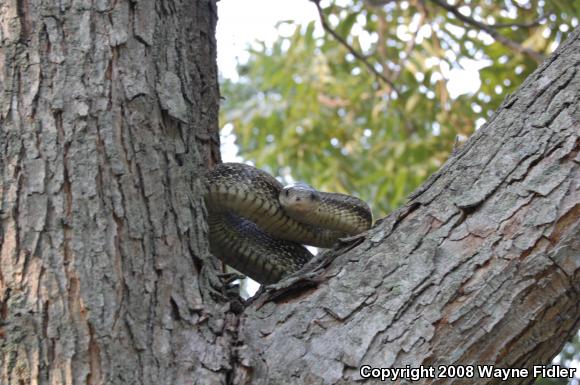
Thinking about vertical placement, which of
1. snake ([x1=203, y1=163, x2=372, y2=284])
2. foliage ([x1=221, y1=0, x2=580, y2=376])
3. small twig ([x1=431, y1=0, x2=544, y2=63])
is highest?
foliage ([x1=221, y1=0, x2=580, y2=376])

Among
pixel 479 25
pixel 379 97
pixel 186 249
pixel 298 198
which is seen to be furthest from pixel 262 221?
pixel 379 97

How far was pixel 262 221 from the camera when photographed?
10.4 ft

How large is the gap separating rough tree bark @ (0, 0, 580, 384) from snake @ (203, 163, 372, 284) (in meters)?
0.57

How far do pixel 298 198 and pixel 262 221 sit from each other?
8.8 inches

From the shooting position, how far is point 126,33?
228 cm

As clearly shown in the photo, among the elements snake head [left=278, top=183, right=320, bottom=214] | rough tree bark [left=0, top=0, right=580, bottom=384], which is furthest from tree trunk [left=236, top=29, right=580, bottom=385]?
snake head [left=278, top=183, right=320, bottom=214]

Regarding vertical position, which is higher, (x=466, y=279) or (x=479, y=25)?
(x=479, y=25)

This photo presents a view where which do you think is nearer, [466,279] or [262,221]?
[466,279]

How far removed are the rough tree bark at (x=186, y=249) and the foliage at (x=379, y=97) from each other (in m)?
3.74

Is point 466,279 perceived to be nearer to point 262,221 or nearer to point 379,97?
point 262,221

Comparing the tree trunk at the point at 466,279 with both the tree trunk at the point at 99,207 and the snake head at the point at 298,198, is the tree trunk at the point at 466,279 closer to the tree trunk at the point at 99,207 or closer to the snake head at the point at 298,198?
the tree trunk at the point at 99,207

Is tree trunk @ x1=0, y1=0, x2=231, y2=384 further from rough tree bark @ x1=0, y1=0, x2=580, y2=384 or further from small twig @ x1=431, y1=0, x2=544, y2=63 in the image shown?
small twig @ x1=431, y1=0, x2=544, y2=63

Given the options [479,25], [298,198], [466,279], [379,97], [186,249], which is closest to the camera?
[466,279]

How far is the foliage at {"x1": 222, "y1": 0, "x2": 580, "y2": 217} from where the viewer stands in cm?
640
